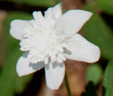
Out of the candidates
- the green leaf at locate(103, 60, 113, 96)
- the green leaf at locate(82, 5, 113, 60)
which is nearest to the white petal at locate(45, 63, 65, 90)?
the green leaf at locate(103, 60, 113, 96)

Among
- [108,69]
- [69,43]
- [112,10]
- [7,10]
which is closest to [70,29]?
[69,43]

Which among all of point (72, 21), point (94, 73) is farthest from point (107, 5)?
point (72, 21)

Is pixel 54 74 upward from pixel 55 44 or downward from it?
downward

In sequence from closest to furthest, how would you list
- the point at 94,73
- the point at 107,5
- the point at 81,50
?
the point at 81,50
the point at 107,5
the point at 94,73

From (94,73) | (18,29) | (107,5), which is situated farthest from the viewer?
(94,73)

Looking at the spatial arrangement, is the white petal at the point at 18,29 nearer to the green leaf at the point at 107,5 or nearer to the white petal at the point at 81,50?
the white petal at the point at 81,50

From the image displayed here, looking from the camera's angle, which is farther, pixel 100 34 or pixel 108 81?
pixel 100 34

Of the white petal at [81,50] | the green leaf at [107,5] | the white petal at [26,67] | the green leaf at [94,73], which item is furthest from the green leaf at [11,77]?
the white petal at [81,50]

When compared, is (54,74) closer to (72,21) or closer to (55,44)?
(55,44)
